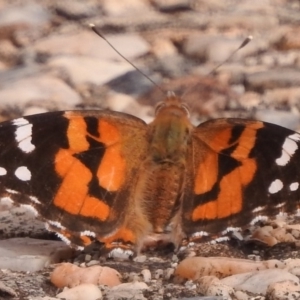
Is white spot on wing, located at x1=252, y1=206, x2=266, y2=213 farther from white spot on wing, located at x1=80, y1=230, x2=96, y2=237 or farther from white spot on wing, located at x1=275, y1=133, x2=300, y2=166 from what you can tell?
white spot on wing, located at x1=80, y1=230, x2=96, y2=237

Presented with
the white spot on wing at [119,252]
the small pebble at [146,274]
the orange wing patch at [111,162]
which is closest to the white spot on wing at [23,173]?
the orange wing patch at [111,162]

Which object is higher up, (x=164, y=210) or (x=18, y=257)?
(x=164, y=210)

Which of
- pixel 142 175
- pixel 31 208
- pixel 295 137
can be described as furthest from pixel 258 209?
pixel 31 208

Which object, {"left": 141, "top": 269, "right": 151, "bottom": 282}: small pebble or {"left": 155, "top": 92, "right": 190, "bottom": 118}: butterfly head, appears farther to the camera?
{"left": 155, "top": 92, "right": 190, "bottom": 118}: butterfly head

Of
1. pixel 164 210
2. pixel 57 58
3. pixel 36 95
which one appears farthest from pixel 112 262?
pixel 57 58

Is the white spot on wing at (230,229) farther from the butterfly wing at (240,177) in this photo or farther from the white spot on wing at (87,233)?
the white spot on wing at (87,233)

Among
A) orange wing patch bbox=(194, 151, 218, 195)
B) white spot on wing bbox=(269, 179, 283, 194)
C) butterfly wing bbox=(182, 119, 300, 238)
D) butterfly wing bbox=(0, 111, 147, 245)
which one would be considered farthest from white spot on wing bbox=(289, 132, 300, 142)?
butterfly wing bbox=(0, 111, 147, 245)

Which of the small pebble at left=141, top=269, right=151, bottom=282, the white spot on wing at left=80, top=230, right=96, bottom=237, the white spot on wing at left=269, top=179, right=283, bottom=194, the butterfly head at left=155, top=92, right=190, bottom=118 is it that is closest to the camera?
the small pebble at left=141, top=269, right=151, bottom=282

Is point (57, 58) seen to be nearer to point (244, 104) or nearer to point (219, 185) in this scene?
point (244, 104)

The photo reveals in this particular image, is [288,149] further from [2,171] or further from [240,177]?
[2,171]
